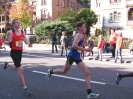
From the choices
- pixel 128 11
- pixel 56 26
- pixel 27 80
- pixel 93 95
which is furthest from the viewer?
pixel 128 11

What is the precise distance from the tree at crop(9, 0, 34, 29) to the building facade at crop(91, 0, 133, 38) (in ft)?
37.4

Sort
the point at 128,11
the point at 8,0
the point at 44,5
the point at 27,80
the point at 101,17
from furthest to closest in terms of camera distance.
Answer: the point at 8,0 < the point at 44,5 < the point at 101,17 < the point at 128,11 < the point at 27,80

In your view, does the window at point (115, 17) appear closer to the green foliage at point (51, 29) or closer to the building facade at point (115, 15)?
the building facade at point (115, 15)

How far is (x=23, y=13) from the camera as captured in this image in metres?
46.6

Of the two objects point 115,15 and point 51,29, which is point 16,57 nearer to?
point 51,29

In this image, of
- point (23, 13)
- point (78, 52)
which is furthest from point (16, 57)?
point (23, 13)

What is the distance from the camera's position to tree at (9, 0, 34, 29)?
46.1 metres

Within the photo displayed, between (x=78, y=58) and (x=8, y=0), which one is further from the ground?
(x=8, y=0)

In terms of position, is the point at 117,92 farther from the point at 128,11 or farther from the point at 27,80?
the point at 128,11

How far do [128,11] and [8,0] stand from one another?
1095 inches

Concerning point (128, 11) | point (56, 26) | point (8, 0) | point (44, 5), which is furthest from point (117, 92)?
point (8, 0)

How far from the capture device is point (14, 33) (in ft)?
22.1

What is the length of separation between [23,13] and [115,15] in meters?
15.9

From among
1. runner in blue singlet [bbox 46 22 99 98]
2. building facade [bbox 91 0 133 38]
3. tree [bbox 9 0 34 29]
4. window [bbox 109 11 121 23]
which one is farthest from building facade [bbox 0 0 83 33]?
runner in blue singlet [bbox 46 22 99 98]
